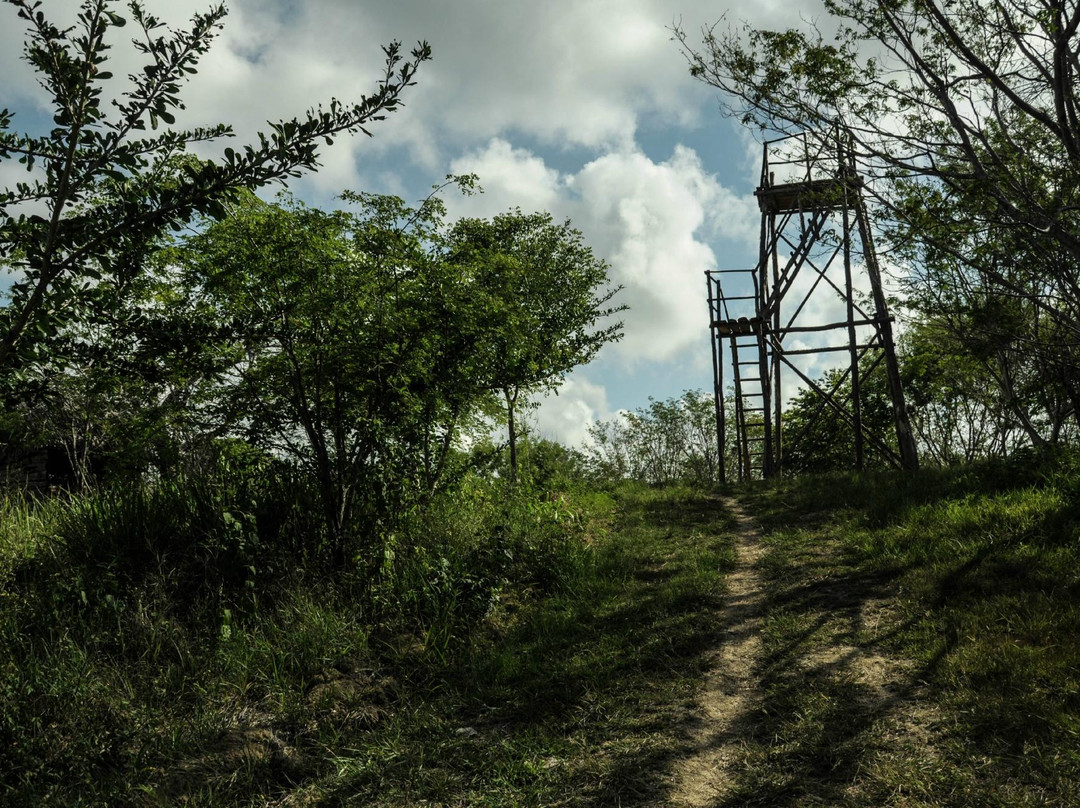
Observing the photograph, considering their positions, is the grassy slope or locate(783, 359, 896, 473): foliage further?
locate(783, 359, 896, 473): foliage

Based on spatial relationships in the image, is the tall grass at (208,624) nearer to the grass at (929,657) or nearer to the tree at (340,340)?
the tree at (340,340)

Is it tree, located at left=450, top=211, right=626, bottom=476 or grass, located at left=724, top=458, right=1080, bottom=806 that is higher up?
tree, located at left=450, top=211, right=626, bottom=476

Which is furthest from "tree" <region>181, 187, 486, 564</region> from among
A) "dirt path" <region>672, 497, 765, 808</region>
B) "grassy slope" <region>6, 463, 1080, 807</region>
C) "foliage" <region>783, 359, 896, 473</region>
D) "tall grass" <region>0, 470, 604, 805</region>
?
"foliage" <region>783, 359, 896, 473</region>

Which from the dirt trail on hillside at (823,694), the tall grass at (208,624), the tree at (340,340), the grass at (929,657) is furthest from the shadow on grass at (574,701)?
the tree at (340,340)

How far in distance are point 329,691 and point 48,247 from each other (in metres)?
3.16

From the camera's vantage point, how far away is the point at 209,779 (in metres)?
4.04

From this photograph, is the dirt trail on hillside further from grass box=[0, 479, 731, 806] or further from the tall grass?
the tall grass

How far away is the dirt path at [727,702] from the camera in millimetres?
3817

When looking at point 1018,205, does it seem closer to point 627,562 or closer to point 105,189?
point 627,562

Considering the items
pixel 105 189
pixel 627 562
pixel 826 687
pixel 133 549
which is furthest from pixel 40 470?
pixel 826 687

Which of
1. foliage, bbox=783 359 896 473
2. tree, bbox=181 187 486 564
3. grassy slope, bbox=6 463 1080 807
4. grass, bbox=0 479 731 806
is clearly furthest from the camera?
foliage, bbox=783 359 896 473

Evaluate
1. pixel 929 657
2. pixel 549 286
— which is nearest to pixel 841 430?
pixel 549 286

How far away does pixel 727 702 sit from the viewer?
4.67 metres

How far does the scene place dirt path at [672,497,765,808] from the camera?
3.82 m
